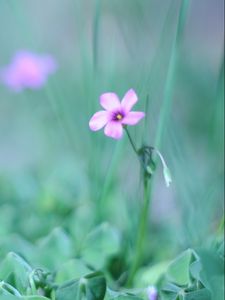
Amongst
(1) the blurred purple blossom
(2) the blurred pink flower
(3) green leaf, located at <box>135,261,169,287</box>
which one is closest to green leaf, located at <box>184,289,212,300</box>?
(1) the blurred purple blossom

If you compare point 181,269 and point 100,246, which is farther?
point 100,246

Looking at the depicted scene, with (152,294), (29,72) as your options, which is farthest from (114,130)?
(29,72)

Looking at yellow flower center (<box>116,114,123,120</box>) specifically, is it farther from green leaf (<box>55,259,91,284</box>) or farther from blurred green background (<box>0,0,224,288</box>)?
green leaf (<box>55,259,91,284</box>)

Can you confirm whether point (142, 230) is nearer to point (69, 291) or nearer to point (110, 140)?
point (69, 291)

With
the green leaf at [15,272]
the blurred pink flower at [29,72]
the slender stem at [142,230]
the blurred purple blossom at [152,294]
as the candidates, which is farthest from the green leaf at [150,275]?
the blurred pink flower at [29,72]

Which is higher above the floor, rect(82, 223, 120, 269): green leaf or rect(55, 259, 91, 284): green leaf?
rect(55, 259, 91, 284): green leaf

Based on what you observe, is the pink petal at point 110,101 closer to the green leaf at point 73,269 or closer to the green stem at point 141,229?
the green stem at point 141,229
